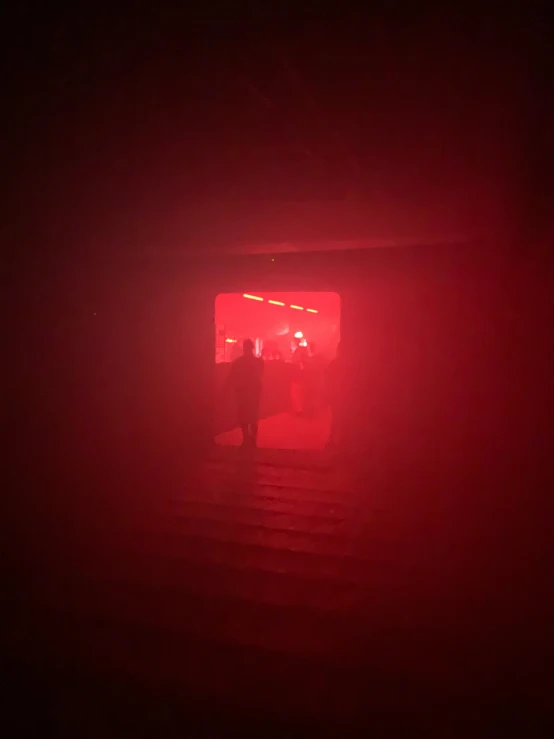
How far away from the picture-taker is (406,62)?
1.75 meters

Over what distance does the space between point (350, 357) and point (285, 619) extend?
355 cm

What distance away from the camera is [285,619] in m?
3.16

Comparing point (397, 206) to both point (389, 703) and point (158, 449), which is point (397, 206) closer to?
point (389, 703)

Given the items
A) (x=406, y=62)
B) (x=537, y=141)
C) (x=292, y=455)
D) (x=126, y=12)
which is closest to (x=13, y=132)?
(x=126, y=12)

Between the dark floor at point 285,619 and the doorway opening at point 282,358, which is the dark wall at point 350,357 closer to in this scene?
the dark floor at point 285,619

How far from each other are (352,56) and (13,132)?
1700mm

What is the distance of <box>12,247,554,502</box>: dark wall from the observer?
460cm

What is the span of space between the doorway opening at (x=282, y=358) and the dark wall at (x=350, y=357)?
170 cm

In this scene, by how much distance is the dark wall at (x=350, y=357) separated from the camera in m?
4.60

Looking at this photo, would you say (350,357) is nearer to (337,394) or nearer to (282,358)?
(337,394)

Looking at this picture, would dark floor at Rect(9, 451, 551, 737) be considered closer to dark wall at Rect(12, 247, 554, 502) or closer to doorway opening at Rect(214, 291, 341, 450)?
dark wall at Rect(12, 247, 554, 502)

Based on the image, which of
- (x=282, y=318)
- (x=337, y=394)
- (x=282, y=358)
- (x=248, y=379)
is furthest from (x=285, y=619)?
(x=282, y=318)

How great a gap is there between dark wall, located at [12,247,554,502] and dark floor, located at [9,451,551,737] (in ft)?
2.11

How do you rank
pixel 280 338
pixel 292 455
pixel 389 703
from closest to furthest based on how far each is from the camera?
pixel 389 703
pixel 292 455
pixel 280 338
